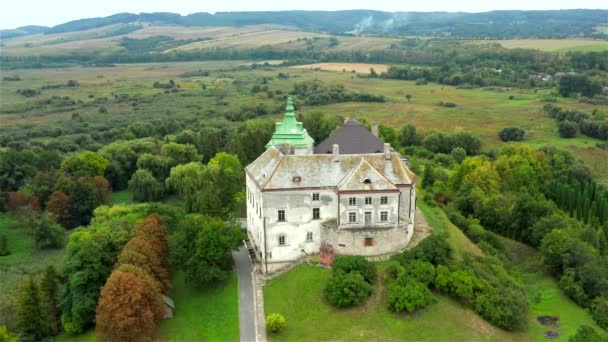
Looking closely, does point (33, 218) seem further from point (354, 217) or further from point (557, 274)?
point (557, 274)

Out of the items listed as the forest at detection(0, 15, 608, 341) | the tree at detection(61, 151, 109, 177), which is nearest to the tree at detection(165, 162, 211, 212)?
the forest at detection(0, 15, 608, 341)

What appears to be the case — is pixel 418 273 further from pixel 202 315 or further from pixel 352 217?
pixel 202 315

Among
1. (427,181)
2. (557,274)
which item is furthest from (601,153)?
(557,274)

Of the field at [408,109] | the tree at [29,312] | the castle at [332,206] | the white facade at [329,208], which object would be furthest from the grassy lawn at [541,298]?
the field at [408,109]

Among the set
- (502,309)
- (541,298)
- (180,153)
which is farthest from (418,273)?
(180,153)

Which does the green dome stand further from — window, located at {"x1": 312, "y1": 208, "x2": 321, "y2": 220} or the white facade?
window, located at {"x1": 312, "y1": 208, "x2": 321, "y2": 220}

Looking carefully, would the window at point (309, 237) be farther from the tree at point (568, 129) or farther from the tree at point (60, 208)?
the tree at point (568, 129)
